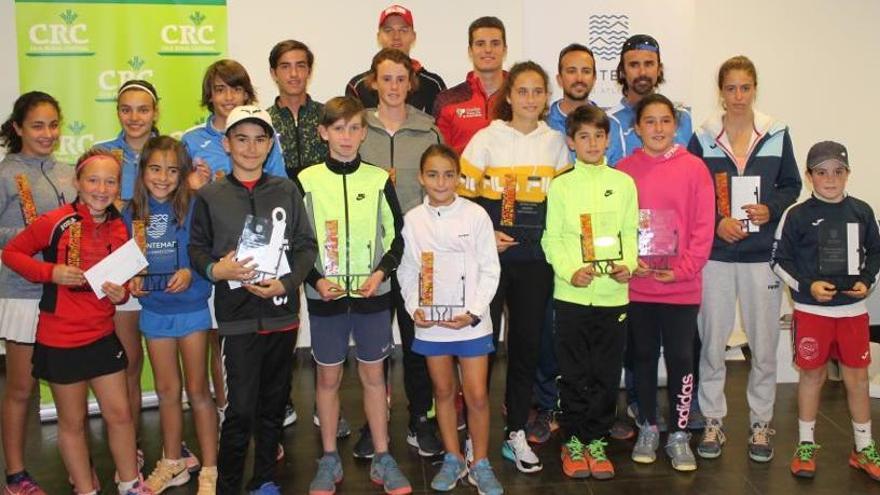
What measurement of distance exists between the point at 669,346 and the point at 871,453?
3.15 feet

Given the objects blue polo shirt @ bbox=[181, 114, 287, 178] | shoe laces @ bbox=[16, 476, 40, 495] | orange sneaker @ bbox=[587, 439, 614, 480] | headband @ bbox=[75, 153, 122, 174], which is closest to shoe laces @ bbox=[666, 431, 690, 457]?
orange sneaker @ bbox=[587, 439, 614, 480]

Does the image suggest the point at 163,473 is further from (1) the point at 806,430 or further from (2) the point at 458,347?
(1) the point at 806,430

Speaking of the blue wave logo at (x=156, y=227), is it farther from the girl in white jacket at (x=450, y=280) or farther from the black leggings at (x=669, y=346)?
the black leggings at (x=669, y=346)

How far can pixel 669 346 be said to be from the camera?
346 cm

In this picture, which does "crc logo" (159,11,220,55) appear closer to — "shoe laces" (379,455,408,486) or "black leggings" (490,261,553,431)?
"black leggings" (490,261,553,431)

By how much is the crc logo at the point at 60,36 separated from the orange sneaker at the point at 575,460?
3382mm

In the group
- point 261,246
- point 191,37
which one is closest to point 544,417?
point 261,246

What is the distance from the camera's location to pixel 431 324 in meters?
3.14

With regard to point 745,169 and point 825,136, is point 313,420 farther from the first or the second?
point 825,136

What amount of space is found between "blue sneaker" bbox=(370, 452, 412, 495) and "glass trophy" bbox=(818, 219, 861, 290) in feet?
6.41

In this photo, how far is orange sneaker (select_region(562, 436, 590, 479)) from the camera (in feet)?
11.2

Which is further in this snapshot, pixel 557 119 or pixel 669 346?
pixel 557 119

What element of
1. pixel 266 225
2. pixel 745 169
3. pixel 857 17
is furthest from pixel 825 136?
pixel 266 225

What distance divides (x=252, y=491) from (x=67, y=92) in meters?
2.65
